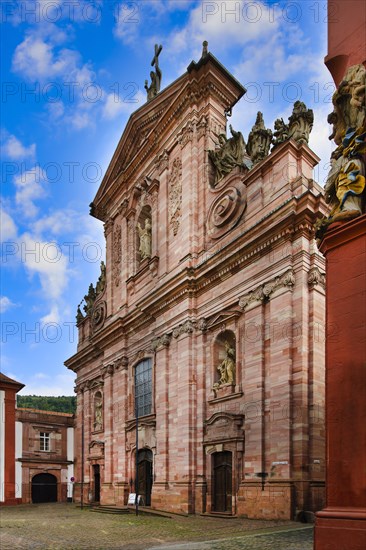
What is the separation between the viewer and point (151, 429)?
24562mm

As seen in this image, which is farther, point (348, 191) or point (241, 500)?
point (241, 500)

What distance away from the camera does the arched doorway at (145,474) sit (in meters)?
24.8

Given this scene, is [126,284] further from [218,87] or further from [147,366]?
[218,87]

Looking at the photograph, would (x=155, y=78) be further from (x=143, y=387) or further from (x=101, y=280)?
(x=143, y=387)

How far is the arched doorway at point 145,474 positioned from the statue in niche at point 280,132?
48.8 ft

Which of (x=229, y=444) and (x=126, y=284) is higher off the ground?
(x=126, y=284)

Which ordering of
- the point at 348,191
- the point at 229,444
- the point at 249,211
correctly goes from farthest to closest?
1. the point at 249,211
2. the point at 229,444
3. the point at 348,191

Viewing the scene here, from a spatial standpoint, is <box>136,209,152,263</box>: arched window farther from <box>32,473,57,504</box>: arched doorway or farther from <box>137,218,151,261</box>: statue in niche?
<box>32,473,57,504</box>: arched doorway

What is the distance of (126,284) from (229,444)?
12.9 meters

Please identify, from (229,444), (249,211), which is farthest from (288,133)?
(229,444)

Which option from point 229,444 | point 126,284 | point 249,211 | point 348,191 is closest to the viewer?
point 348,191

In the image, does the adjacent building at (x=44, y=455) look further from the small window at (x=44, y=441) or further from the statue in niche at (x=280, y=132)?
the statue in niche at (x=280, y=132)

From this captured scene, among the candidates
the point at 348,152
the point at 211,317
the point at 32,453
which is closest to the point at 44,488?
the point at 32,453

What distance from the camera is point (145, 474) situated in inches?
993
